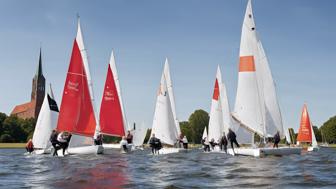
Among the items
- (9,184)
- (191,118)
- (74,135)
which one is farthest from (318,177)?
(191,118)

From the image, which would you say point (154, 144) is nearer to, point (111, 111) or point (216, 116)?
point (111, 111)

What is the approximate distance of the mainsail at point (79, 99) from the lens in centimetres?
3441

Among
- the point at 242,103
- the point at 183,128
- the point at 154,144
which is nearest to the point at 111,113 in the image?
the point at 154,144

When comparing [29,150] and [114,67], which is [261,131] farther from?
[29,150]

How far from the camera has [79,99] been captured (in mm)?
34719

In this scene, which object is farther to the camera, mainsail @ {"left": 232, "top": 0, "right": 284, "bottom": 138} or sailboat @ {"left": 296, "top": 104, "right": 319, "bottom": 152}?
sailboat @ {"left": 296, "top": 104, "right": 319, "bottom": 152}

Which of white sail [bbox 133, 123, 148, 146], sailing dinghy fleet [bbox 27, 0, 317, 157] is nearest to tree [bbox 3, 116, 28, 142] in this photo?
white sail [bbox 133, 123, 148, 146]

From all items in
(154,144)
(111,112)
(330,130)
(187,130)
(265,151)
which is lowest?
(265,151)

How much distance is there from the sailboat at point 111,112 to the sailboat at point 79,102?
6.55m

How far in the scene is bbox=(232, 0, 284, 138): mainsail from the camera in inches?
1288

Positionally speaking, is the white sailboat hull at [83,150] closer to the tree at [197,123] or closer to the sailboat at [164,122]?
the sailboat at [164,122]

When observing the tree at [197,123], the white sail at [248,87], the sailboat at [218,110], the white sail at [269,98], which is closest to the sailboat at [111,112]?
the sailboat at [218,110]

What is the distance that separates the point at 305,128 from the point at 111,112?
37.3 meters

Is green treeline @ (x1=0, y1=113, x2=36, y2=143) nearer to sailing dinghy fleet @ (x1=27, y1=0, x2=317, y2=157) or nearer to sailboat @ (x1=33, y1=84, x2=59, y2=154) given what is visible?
sailboat @ (x1=33, y1=84, x2=59, y2=154)
